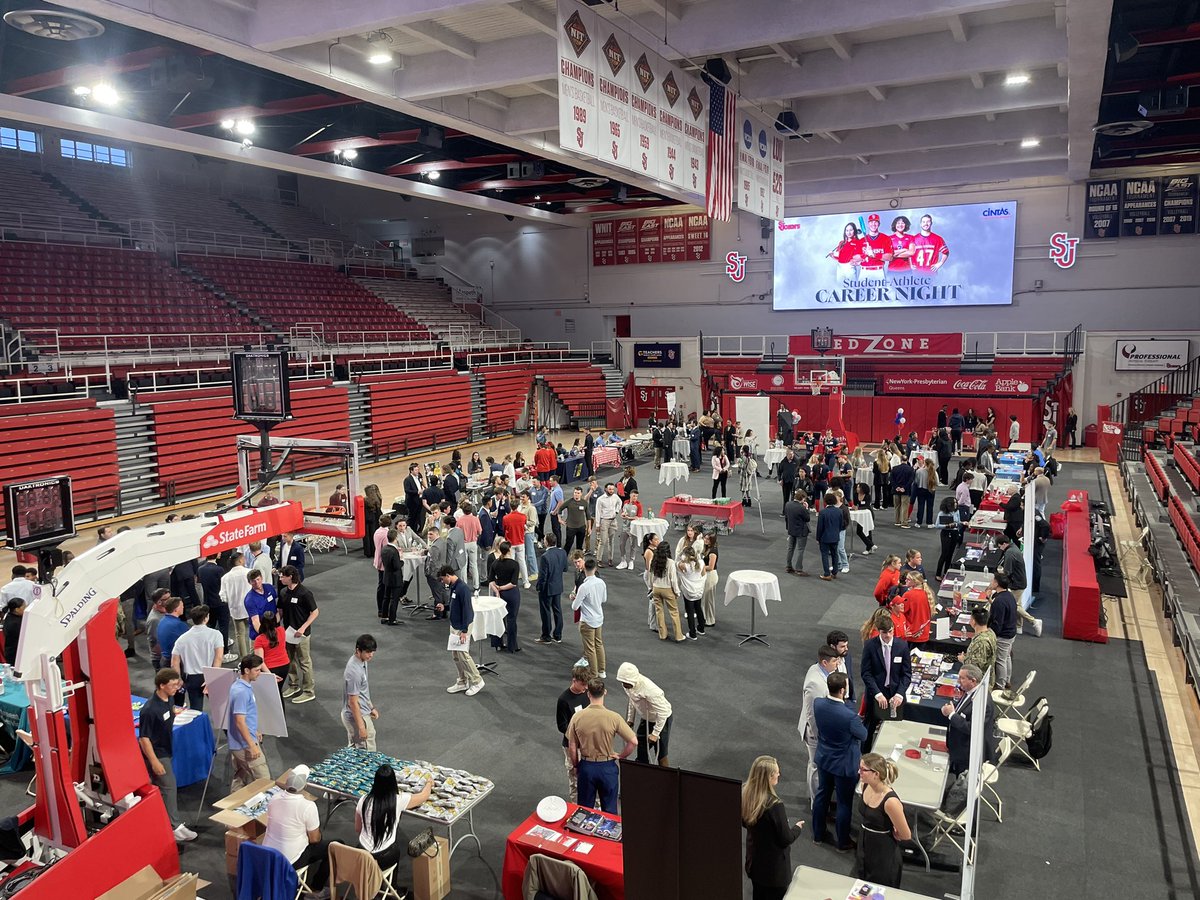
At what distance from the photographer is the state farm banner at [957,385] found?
26.8 m

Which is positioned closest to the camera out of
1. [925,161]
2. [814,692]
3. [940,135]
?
[814,692]

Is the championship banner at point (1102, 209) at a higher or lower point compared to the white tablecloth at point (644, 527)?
higher

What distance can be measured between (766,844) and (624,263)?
108 feet

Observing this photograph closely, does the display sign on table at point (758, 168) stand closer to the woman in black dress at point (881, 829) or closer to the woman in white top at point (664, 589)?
the woman in white top at point (664, 589)

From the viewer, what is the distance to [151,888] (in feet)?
18.5

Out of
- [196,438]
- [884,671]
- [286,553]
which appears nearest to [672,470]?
[286,553]

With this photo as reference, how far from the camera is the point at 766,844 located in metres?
5.45

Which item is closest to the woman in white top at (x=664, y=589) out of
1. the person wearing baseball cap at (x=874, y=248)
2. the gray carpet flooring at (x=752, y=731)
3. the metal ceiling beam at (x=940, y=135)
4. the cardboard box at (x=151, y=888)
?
the gray carpet flooring at (x=752, y=731)

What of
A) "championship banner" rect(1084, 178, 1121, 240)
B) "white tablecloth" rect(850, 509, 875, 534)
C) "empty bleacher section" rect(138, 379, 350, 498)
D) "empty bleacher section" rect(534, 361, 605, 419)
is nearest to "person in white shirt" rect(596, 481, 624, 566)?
"white tablecloth" rect(850, 509, 875, 534)

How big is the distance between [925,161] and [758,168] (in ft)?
39.7

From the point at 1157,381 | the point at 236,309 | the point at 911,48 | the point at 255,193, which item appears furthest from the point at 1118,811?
the point at 255,193

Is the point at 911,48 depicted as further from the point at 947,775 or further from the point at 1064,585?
the point at 947,775

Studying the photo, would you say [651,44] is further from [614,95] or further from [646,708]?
[646,708]

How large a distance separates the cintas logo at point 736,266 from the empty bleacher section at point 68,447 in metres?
23.4
